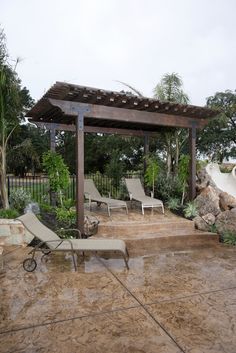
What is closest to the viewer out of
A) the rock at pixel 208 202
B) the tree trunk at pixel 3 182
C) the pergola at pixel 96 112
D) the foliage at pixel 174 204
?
the pergola at pixel 96 112

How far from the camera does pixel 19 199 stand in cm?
845

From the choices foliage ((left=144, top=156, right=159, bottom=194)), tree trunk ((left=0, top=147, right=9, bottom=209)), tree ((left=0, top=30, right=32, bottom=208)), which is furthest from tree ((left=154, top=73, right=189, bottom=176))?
tree trunk ((left=0, top=147, right=9, bottom=209))

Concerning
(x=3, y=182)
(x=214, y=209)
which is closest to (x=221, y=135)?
(x=214, y=209)

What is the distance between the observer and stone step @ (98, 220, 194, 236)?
700 cm

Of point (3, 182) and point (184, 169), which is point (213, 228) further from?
point (3, 182)

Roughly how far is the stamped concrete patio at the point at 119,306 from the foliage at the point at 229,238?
1.49 meters

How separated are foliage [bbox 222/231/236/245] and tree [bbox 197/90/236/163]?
18173 mm

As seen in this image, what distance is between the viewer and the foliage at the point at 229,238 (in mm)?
6811

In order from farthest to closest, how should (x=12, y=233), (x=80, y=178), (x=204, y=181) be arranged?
(x=204, y=181) → (x=80, y=178) → (x=12, y=233)

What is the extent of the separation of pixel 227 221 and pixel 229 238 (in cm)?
63

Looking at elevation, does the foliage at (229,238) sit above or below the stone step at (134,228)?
below

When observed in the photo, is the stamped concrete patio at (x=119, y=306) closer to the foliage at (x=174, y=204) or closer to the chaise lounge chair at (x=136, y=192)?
the chaise lounge chair at (x=136, y=192)

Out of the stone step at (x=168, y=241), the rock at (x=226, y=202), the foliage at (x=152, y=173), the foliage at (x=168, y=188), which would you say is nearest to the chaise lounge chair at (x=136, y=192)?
the foliage at (x=152, y=173)

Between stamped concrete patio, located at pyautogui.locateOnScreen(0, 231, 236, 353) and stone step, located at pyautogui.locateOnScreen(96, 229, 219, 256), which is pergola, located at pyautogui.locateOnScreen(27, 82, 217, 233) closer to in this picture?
stone step, located at pyautogui.locateOnScreen(96, 229, 219, 256)
